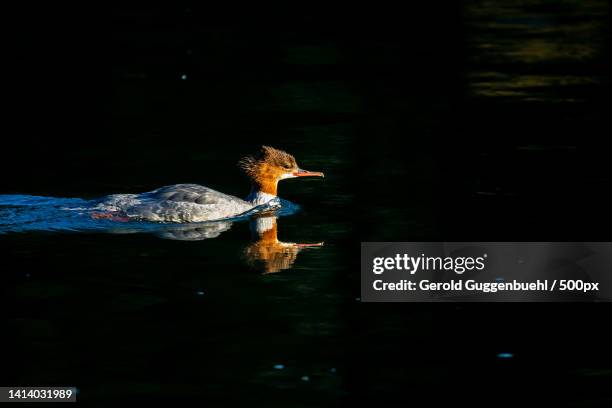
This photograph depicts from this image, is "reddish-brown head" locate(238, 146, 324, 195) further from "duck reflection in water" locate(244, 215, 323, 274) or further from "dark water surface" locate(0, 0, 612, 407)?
"duck reflection in water" locate(244, 215, 323, 274)

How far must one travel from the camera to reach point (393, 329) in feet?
29.7

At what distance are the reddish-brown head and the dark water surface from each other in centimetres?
35

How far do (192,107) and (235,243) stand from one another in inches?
241

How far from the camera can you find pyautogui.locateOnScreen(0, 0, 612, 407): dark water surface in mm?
8250

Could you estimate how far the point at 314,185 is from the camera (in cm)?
1392

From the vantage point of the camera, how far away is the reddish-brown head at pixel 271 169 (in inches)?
512

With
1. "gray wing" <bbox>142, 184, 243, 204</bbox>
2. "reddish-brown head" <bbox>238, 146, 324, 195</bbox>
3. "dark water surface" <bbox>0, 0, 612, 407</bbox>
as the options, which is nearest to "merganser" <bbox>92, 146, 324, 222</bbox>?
"gray wing" <bbox>142, 184, 243, 204</bbox>

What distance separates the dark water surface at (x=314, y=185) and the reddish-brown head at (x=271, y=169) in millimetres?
352

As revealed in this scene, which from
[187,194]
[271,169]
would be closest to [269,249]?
[187,194]

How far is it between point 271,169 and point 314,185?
3.28ft

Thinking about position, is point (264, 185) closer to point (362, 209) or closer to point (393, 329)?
point (362, 209)

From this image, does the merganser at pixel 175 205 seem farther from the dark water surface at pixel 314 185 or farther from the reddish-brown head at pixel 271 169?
the dark water surface at pixel 314 185

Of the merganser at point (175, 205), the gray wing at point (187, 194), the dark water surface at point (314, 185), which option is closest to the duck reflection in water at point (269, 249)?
the dark water surface at point (314, 185)

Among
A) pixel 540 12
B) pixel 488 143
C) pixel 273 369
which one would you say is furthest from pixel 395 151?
pixel 540 12
